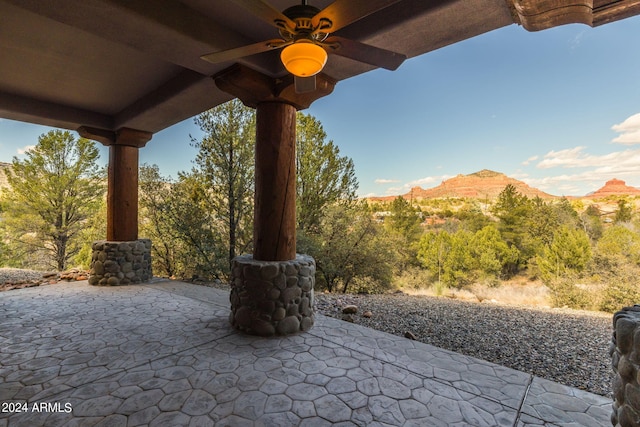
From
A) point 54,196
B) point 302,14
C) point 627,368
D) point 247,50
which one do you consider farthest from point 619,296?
point 54,196

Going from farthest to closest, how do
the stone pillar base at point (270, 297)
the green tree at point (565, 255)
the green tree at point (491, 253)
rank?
the green tree at point (491, 253)
the green tree at point (565, 255)
the stone pillar base at point (270, 297)

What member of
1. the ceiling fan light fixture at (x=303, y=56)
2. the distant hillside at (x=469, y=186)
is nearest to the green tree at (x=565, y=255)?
the distant hillside at (x=469, y=186)

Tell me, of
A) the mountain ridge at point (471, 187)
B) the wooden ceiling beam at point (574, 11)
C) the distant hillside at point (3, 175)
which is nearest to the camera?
the wooden ceiling beam at point (574, 11)

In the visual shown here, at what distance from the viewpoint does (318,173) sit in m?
7.88

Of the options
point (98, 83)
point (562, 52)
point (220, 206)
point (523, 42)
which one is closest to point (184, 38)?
point (98, 83)

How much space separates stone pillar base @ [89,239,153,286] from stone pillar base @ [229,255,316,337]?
314 cm

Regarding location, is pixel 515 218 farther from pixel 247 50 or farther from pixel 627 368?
pixel 247 50

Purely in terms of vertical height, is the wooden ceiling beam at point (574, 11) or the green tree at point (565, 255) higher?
the wooden ceiling beam at point (574, 11)

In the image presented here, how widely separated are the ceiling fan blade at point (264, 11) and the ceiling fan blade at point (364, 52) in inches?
10.1

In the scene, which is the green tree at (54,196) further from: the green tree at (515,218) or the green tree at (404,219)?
the green tree at (515,218)

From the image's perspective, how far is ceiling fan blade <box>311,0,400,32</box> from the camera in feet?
4.38

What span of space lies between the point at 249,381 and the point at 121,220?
4.39m

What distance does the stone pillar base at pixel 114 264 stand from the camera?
473 centimetres

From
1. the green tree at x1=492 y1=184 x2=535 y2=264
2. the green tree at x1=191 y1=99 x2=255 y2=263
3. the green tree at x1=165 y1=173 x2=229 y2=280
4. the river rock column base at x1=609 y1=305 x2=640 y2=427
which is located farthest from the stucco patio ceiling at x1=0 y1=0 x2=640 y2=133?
the green tree at x1=492 y1=184 x2=535 y2=264
